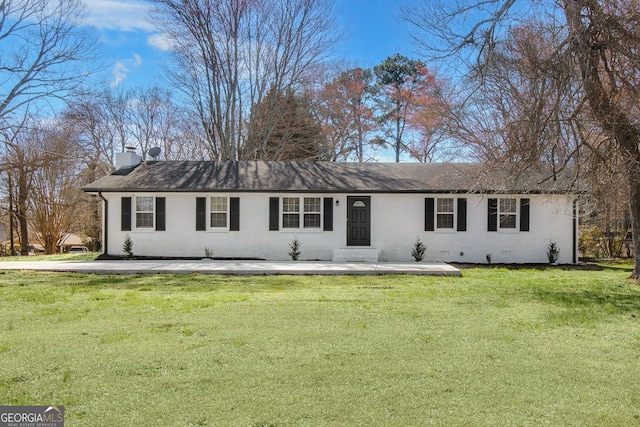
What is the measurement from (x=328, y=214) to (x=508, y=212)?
6.13 meters

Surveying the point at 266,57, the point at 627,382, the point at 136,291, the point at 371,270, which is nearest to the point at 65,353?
the point at 136,291

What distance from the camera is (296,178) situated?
17297 mm

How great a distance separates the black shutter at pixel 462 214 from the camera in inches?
636

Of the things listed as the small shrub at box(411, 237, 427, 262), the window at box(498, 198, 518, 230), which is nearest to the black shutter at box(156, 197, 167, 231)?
the small shrub at box(411, 237, 427, 262)

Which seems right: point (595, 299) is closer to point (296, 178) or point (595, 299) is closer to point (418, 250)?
point (418, 250)

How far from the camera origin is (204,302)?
26.3 feet

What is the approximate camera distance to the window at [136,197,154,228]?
1653 cm

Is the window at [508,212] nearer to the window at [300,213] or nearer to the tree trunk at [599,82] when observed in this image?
the window at [300,213]

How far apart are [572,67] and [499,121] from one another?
4.55m

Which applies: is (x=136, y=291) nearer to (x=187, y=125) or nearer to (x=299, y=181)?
(x=299, y=181)

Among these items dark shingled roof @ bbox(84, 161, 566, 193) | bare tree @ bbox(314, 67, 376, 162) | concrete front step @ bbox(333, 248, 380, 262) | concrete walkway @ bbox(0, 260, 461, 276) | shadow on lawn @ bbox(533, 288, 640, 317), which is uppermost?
bare tree @ bbox(314, 67, 376, 162)

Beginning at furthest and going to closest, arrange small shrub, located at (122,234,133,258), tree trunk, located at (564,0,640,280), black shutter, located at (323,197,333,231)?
small shrub, located at (122,234,133,258)
black shutter, located at (323,197,333,231)
tree trunk, located at (564,0,640,280)

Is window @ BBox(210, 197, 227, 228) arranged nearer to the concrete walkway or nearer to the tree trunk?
the concrete walkway

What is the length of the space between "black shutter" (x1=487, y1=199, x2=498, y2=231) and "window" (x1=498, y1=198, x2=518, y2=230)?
0.16 m
